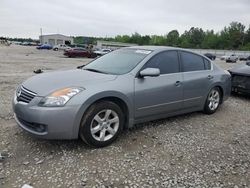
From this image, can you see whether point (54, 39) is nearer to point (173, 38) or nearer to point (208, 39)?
point (173, 38)

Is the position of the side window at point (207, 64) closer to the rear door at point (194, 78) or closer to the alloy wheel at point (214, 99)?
the rear door at point (194, 78)

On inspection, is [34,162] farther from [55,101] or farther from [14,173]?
[55,101]

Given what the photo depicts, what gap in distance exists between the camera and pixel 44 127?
12.0 feet

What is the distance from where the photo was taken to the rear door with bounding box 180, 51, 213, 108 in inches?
209

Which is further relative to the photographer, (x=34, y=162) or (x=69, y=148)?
(x=69, y=148)

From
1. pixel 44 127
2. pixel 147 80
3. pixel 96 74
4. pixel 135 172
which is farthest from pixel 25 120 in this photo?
pixel 147 80

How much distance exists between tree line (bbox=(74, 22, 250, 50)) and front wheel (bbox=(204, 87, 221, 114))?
88.3m

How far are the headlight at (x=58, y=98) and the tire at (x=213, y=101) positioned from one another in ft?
10.9

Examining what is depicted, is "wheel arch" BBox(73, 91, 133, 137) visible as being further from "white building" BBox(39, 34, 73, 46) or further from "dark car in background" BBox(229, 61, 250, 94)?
"white building" BBox(39, 34, 73, 46)

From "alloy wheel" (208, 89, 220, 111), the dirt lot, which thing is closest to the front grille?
the dirt lot

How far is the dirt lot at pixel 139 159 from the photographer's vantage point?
3.26 metres

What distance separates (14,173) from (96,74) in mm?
1905

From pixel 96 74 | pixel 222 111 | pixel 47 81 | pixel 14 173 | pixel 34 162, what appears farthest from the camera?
pixel 222 111

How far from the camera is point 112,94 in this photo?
4.03m
